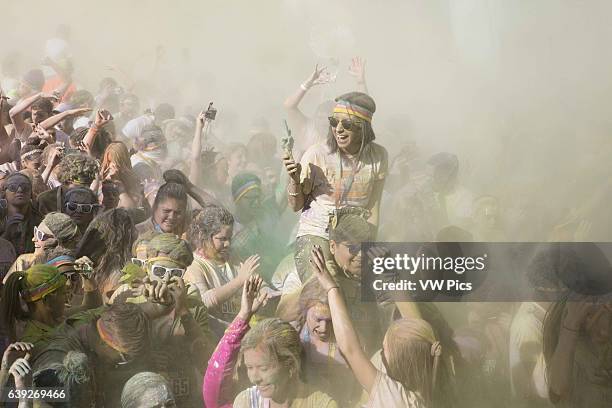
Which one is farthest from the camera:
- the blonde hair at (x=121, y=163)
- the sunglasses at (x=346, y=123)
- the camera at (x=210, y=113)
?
the blonde hair at (x=121, y=163)

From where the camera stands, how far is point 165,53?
5.89 m

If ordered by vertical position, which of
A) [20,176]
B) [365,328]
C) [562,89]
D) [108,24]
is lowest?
[365,328]

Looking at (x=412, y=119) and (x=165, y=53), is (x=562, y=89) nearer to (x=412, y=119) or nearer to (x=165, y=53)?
(x=412, y=119)

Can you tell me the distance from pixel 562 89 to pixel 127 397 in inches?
107

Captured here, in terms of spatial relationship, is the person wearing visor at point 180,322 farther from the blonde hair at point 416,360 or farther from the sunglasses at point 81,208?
the blonde hair at point 416,360

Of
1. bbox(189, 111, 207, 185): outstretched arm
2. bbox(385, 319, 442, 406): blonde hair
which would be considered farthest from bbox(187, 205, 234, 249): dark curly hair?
bbox(385, 319, 442, 406): blonde hair

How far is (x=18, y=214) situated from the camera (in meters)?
5.94

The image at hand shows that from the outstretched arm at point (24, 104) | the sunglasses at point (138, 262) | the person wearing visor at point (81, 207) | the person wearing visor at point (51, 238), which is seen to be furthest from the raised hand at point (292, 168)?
the outstretched arm at point (24, 104)

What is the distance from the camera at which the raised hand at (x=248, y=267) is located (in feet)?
18.5

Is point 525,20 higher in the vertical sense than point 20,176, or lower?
higher

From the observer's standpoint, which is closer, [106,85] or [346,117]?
[346,117]

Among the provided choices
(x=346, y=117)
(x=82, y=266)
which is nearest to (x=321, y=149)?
(x=346, y=117)

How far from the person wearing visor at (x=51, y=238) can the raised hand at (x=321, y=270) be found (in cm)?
128

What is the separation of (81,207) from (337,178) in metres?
1.41
